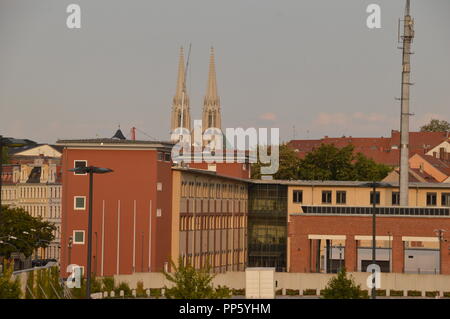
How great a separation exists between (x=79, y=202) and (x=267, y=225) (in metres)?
36.6

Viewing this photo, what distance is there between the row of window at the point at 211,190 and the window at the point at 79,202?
9.69m

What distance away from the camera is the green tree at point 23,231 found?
432 feet

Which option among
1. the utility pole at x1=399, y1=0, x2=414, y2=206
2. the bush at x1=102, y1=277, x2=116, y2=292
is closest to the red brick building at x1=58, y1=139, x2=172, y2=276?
the bush at x1=102, y1=277, x2=116, y2=292

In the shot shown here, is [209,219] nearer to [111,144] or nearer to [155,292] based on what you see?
[111,144]

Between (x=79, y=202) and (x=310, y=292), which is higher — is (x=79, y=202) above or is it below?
above

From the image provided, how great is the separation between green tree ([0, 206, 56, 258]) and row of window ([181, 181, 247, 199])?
74.0ft

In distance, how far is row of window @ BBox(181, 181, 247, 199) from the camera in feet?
337

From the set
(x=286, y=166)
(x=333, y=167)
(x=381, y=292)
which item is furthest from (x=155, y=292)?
(x=286, y=166)

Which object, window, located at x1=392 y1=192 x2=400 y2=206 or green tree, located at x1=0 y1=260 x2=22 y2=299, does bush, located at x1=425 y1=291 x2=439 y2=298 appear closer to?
green tree, located at x1=0 y1=260 x2=22 y2=299

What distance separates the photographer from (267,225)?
127312 mm

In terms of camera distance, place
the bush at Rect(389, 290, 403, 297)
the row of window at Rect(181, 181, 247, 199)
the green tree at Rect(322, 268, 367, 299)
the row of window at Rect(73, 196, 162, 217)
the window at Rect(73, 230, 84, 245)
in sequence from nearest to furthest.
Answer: the green tree at Rect(322, 268, 367, 299) < the bush at Rect(389, 290, 403, 297) < the window at Rect(73, 230, 84, 245) < the row of window at Rect(73, 196, 162, 217) < the row of window at Rect(181, 181, 247, 199)

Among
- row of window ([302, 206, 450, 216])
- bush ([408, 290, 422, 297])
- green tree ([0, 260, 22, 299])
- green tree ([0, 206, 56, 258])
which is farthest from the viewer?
green tree ([0, 206, 56, 258])

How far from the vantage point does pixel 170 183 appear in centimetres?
9812
